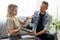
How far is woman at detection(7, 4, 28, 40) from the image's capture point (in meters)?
1.45

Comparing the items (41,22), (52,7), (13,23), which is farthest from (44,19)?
(13,23)

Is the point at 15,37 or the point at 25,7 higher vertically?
the point at 25,7

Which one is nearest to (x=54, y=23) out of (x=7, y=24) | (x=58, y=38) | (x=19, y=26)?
(x=58, y=38)

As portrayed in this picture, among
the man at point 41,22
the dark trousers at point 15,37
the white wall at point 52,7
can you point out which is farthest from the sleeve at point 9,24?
the white wall at point 52,7

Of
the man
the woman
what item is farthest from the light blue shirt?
the woman

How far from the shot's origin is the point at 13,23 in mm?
1444

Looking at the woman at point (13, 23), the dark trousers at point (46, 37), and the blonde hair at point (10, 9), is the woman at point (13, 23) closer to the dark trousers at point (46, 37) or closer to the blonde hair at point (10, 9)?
the blonde hair at point (10, 9)

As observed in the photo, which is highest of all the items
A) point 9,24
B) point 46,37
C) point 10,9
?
point 10,9

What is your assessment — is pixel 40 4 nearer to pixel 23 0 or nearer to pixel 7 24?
pixel 23 0

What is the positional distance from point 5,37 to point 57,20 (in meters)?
0.69

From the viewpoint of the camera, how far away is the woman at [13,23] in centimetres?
145

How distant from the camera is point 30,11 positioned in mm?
1582

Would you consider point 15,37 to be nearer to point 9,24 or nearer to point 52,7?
point 9,24

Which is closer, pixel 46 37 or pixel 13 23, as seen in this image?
pixel 13 23
